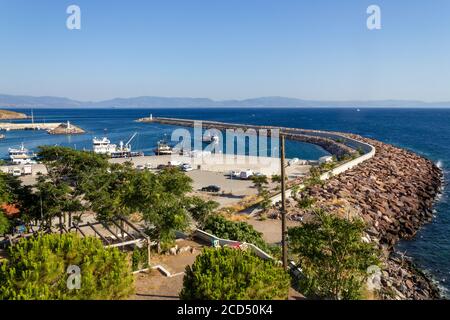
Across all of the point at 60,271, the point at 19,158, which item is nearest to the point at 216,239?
the point at 60,271

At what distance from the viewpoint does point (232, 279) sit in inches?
359

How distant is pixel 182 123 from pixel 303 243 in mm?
138093

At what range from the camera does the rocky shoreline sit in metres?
19.1

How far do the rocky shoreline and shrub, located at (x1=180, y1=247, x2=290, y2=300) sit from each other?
341 inches

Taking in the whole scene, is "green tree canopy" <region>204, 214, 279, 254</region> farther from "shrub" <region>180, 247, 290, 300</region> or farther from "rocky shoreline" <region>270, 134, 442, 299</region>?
"shrub" <region>180, 247, 290, 300</region>

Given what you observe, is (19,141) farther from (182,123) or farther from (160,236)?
(160,236)

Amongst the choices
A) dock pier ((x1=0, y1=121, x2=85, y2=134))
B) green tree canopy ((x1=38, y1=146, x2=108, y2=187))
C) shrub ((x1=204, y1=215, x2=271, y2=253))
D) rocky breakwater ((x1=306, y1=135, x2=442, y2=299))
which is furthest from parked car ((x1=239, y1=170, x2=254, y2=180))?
dock pier ((x1=0, y1=121, x2=85, y2=134))

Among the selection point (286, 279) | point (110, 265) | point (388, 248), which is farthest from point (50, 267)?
point (388, 248)

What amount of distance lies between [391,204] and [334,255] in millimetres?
21481

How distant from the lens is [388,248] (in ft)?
78.4

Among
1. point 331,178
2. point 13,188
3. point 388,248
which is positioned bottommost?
point 388,248

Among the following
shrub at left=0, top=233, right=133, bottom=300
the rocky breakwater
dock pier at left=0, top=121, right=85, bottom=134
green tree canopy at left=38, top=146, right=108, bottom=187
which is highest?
dock pier at left=0, top=121, right=85, bottom=134

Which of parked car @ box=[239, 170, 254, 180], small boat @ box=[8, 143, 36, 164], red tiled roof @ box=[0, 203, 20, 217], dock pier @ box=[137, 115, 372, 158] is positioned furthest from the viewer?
dock pier @ box=[137, 115, 372, 158]

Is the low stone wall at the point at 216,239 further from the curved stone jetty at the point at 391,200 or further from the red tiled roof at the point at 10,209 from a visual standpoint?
the red tiled roof at the point at 10,209
